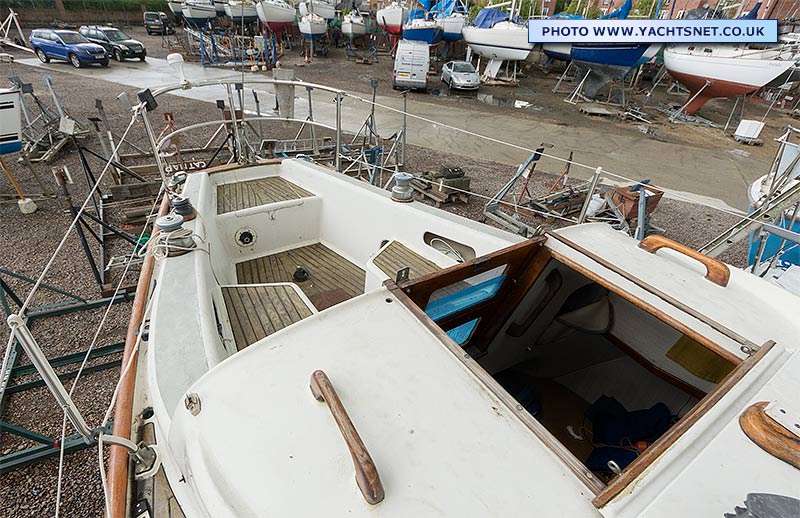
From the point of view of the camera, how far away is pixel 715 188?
995 cm

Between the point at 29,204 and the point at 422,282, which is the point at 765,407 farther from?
the point at 29,204

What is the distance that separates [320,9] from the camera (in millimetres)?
30516

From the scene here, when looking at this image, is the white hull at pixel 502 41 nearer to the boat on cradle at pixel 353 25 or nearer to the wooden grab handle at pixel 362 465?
the boat on cradle at pixel 353 25

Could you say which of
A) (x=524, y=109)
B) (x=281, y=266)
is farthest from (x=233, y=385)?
(x=524, y=109)

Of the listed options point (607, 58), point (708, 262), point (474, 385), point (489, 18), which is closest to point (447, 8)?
point (489, 18)

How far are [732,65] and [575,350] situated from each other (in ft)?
68.8

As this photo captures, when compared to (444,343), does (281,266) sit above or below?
below

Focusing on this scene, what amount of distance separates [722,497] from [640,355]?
1822 mm

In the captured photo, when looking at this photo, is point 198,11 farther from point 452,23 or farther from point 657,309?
point 657,309

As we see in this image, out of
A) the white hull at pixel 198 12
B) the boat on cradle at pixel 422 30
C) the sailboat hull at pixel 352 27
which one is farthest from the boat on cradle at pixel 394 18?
the white hull at pixel 198 12

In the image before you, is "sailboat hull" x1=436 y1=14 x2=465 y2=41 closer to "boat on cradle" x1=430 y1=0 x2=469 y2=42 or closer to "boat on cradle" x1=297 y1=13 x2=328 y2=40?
"boat on cradle" x1=430 y1=0 x2=469 y2=42

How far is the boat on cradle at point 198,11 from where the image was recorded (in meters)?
25.2

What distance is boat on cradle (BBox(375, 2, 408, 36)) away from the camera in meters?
25.6

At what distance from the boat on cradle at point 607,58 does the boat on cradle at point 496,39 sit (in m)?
3.01
